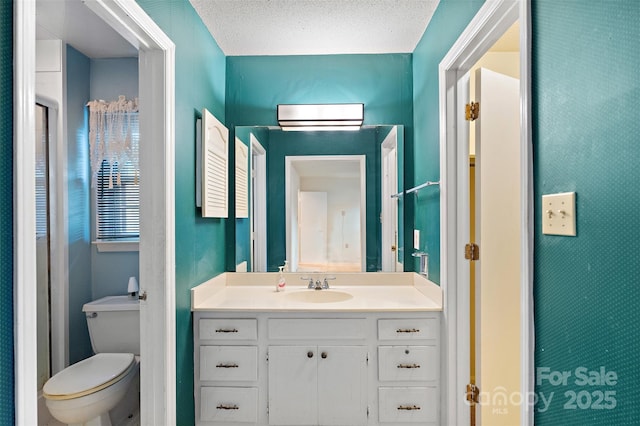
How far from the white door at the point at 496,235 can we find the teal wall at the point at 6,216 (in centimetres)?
176

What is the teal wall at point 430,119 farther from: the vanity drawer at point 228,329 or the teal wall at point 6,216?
the teal wall at point 6,216

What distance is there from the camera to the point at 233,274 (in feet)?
8.35

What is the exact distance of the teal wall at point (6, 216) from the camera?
2.79ft

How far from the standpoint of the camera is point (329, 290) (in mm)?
2424

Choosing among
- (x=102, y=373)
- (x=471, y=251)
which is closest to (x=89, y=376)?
(x=102, y=373)

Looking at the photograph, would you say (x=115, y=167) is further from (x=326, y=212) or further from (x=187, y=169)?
(x=326, y=212)

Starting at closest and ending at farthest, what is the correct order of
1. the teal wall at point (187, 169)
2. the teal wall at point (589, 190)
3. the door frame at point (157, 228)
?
1. the teal wall at point (589, 190)
2. the door frame at point (157, 228)
3. the teal wall at point (187, 169)

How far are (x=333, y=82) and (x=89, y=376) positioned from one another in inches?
90.5

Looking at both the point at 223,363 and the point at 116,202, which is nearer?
the point at 223,363

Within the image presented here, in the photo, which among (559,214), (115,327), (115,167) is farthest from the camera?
(115,167)

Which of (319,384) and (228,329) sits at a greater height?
(228,329)

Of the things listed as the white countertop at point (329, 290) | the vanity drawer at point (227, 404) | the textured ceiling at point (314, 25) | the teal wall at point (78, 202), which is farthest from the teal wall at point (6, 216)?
the teal wall at point (78, 202)

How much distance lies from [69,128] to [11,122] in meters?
2.01

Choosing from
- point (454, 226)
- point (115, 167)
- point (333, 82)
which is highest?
point (333, 82)
